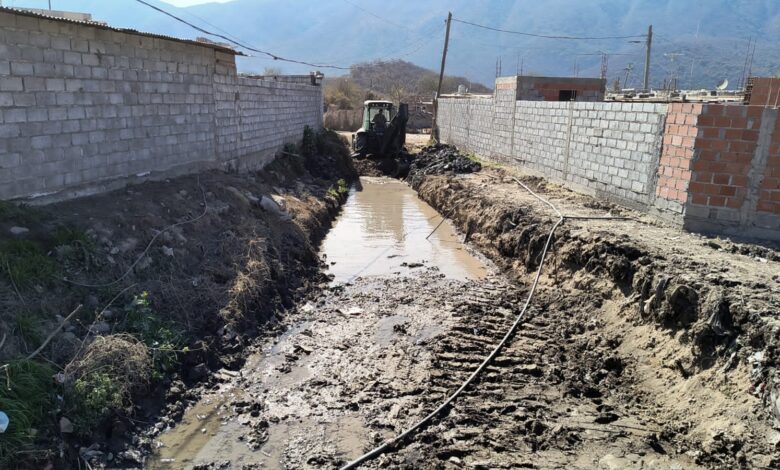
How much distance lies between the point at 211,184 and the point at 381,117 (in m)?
13.5

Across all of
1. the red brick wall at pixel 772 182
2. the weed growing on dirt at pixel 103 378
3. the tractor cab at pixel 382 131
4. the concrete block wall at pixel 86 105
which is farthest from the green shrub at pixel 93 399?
the tractor cab at pixel 382 131

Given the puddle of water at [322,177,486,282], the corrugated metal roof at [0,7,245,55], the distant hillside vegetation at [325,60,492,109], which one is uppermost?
the distant hillside vegetation at [325,60,492,109]

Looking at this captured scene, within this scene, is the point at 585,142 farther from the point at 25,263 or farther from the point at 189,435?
the point at 25,263

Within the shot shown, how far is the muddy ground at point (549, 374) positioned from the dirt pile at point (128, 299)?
18.6 inches

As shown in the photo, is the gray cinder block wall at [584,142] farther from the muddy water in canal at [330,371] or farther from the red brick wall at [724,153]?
the muddy water in canal at [330,371]

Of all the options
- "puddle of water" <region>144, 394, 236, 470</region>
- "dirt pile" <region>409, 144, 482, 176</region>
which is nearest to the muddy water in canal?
"puddle of water" <region>144, 394, 236, 470</region>

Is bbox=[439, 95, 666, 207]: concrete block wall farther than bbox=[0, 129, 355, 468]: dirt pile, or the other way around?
bbox=[439, 95, 666, 207]: concrete block wall

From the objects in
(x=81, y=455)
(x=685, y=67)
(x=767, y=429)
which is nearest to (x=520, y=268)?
(x=767, y=429)

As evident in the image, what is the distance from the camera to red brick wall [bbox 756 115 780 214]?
6965 millimetres

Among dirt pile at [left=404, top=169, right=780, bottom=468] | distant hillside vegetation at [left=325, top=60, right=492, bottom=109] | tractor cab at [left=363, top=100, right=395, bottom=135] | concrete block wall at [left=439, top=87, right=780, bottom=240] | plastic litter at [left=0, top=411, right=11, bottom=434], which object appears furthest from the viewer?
distant hillside vegetation at [left=325, top=60, right=492, bottom=109]

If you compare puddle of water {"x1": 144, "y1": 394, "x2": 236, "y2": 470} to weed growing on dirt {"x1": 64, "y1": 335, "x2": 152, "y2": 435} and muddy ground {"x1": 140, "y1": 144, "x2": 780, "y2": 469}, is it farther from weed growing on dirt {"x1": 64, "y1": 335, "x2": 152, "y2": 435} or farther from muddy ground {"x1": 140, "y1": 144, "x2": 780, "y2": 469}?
weed growing on dirt {"x1": 64, "y1": 335, "x2": 152, "y2": 435}

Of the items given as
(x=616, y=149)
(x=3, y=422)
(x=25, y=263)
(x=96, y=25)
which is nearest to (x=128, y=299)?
(x=25, y=263)

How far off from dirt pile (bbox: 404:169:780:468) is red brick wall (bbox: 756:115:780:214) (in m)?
0.81

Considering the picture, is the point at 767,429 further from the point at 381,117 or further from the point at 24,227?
the point at 381,117
